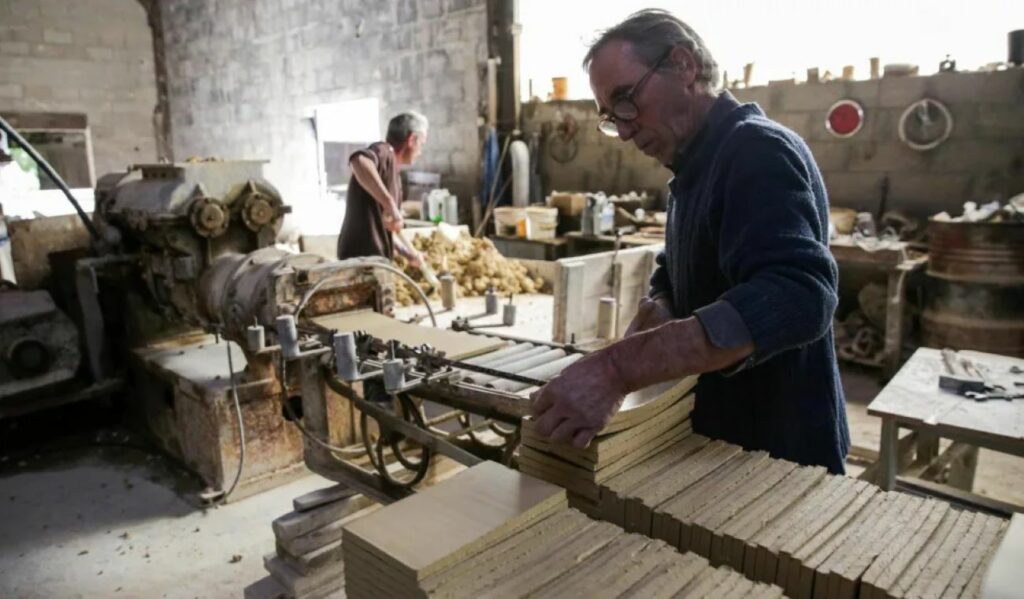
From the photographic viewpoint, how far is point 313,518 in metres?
2.48

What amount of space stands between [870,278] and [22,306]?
18.7ft

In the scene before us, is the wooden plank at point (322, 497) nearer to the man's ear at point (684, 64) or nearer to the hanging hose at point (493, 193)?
the man's ear at point (684, 64)

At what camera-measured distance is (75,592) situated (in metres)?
2.73

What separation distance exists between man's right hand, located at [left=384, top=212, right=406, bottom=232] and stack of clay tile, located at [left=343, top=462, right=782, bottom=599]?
3277 millimetres

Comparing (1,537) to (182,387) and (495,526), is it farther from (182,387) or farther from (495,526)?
(495,526)

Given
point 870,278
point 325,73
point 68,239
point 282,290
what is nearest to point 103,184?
point 68,239

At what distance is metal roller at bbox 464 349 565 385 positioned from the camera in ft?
6.63

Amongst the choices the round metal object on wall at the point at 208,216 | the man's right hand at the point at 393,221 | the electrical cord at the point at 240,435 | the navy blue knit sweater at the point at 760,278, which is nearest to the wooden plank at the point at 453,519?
the navy blue knit sweater at the point at 760,278

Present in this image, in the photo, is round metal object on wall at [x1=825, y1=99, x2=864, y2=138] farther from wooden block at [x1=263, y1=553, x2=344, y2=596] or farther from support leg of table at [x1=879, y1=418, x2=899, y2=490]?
wooden block at [x1=263, y1=553, x2=344, y2=596]

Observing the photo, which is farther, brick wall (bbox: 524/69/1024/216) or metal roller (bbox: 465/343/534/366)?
brick wall (bbox: 524/69/1024/216)

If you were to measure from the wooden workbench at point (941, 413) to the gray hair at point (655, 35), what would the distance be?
1.75 m

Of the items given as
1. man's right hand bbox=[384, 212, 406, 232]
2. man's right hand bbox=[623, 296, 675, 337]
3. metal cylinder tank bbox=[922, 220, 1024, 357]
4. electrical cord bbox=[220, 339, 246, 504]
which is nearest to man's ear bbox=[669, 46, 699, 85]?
man's right hand bbox=[623, 296, 675, 337]

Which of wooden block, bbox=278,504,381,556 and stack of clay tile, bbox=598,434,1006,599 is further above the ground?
stack of clay tile, bbox=598,434,1006,599

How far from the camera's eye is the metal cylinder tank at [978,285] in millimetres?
4566
